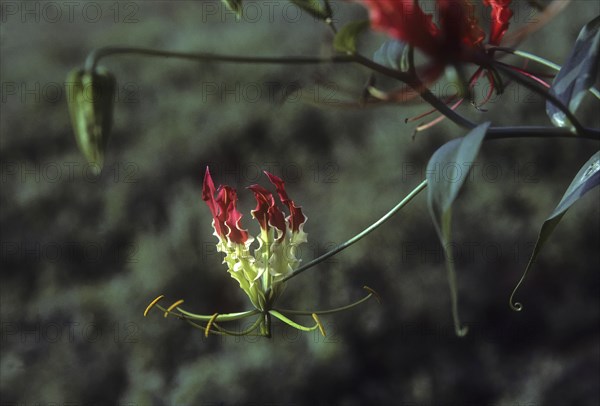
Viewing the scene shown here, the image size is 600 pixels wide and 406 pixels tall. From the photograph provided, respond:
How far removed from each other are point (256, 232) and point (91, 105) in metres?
2.25

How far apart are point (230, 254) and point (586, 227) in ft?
6.95

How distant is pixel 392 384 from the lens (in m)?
2.42

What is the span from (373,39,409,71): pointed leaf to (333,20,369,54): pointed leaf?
13cm

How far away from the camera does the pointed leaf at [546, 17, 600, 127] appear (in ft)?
1.59

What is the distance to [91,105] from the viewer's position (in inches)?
15.0

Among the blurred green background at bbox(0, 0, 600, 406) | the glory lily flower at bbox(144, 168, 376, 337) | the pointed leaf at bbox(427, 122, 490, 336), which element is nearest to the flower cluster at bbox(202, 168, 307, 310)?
the glory lily flower at bbox(144, 168, 376, 337)

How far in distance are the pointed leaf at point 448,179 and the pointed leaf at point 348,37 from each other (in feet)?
0.22

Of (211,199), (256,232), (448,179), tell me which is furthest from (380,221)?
(256,232)

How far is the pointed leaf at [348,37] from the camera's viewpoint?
0.40 metres

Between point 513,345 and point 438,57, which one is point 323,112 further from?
point 438,57

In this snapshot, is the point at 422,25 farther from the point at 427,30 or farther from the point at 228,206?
the point at 228,206

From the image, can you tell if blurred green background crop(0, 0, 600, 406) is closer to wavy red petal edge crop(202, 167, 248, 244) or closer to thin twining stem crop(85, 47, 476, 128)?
wavy red petal edge crop(202, 167, 248, 244)

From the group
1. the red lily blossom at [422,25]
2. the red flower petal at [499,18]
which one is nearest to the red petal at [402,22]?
the red lily blossom at [422,25]

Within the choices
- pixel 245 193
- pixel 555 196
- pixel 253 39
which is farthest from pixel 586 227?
pixel 253 39
